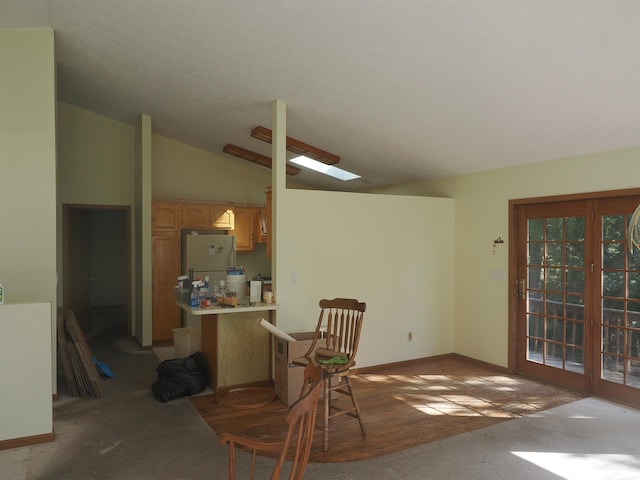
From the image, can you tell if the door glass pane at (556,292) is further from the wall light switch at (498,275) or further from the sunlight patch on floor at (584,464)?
the sunlight patch on floor at (584,464)

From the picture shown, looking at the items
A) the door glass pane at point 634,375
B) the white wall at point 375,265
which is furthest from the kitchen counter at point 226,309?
the door glass pane at point 634,375

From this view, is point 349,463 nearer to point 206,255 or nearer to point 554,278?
point 554,278

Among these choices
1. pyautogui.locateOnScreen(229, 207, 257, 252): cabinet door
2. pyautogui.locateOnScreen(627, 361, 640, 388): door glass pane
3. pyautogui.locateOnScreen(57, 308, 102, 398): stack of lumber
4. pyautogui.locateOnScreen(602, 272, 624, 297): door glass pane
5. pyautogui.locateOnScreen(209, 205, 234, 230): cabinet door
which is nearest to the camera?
pyautogui.locateOnScreen(627, 361, 640, 388): door glass pane

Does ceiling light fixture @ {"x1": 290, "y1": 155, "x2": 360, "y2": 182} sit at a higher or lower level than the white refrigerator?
higher

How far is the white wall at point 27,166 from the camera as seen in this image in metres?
3.96

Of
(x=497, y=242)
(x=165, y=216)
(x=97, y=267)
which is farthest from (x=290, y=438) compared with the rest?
(x=97, y=267)

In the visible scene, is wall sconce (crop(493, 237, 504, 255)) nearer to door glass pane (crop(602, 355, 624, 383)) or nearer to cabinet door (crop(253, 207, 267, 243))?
door glass pane (crop(602, 355, 624, 383))

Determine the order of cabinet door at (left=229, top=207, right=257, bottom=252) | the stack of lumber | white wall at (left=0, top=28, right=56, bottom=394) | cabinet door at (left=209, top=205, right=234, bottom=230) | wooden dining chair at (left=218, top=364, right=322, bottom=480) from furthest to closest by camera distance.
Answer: cabinet door at (left=229, top=207, right=257, bottom=252), cabinet door at (left=209, top=205, right=234, bottom=230), the stack of lumber, white wall at (left=0, top=28, right=56, bottom=394), wooden dining chair at (left=218, top=364, right=322, bottom=480)

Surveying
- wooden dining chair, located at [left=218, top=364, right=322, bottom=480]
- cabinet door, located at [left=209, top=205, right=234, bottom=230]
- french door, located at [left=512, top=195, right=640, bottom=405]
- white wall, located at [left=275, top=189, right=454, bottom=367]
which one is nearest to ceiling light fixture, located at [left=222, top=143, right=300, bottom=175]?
cabinet door, located at [left=209, top=205, right=234, bottom=230]

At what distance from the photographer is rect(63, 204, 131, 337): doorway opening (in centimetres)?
648

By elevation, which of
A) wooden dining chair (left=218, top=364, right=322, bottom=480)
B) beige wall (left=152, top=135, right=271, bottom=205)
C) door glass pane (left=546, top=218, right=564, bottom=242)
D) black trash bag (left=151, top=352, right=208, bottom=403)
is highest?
beige wall (left=152, top=135, right=271, bottom=205)

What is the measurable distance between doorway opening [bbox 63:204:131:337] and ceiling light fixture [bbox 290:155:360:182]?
8.97ft

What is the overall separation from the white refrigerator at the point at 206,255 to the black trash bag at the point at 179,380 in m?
1.99

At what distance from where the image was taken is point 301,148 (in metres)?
5.77
